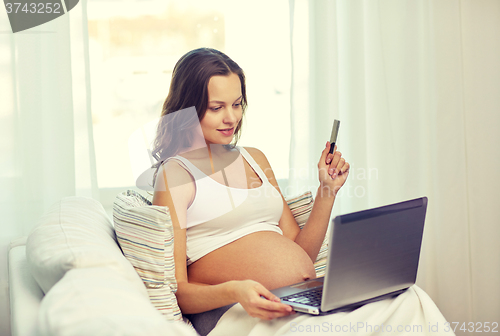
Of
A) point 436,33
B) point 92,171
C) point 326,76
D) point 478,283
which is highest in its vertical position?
point 436,33

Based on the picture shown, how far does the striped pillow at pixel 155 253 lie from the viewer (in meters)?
0.97

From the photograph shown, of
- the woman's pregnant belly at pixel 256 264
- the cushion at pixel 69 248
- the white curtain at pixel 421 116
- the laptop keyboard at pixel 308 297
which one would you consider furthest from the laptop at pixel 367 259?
the white curtain at pixel 421 116

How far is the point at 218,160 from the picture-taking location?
4.25ft

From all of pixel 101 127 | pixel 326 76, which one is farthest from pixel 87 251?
pixel 326 76

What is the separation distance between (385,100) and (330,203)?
2.71 feet

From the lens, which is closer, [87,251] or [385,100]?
[87,251]

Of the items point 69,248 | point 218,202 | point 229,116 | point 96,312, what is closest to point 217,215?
point 218,202

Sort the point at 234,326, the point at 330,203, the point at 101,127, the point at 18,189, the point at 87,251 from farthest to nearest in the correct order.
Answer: the point at 101,127 < the point at 18,189 < the point at 330,203 < the point at 234,326 < the point at 87,251

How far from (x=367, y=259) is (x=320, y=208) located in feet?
1.40

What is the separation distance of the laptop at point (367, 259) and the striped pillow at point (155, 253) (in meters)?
0.26

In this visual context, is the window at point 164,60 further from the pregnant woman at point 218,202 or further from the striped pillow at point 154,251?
the striped pillow at point 154,251

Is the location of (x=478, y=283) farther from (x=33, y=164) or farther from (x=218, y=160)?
(x=33, y=164)

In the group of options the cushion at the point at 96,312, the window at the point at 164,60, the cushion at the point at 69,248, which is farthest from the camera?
the window at the point at 164,60

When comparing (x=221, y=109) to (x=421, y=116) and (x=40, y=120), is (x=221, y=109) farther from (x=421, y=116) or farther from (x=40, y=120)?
(x=421, y=116)
